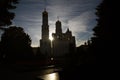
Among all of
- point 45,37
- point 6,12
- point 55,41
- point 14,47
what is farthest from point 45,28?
point 6,12

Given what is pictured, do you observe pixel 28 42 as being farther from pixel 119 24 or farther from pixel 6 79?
pixel 119 24

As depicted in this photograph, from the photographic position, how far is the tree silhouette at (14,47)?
43.2 metres

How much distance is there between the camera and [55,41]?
15175 cm

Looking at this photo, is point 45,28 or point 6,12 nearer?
point 6,12

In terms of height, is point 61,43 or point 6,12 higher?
point 61,43

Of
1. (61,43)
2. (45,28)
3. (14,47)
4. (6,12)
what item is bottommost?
(14,47)

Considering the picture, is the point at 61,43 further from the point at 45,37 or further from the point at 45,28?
the point at 45,28

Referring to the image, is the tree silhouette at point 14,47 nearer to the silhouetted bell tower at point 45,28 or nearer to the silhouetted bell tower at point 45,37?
the silhouetted bell tower at point 45,37

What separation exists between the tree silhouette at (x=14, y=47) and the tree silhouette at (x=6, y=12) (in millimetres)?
20422

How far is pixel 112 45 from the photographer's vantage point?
9406 mm

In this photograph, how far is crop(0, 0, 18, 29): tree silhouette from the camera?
818 inches

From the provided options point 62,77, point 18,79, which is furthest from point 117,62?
point 18,79

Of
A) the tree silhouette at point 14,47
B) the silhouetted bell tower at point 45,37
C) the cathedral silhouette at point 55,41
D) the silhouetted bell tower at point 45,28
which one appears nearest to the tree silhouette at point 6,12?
the tree silhouette at point 14,47

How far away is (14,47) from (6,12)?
22927 millimetres
